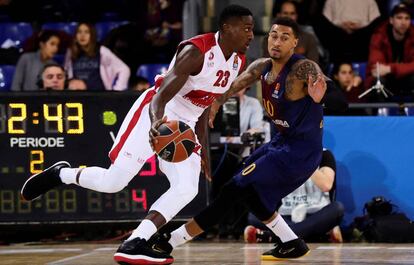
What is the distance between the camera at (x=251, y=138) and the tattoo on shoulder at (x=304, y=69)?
2603 millimetres

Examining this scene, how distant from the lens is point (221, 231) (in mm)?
10219

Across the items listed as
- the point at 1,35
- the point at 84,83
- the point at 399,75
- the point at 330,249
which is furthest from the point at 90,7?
the point at 330,249

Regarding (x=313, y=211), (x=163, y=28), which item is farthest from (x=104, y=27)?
(x=313, y=211)

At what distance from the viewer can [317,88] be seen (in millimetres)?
6922

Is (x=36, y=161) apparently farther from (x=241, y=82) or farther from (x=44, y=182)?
(x=241, y=82)

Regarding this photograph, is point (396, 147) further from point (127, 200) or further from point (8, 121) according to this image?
point (8, 121)

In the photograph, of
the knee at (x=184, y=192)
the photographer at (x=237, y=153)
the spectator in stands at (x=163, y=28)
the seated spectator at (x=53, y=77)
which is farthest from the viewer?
the spectator in stands at (x=163, y=28)

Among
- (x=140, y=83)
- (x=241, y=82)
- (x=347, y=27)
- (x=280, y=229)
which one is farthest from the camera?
(x=347, y=27)

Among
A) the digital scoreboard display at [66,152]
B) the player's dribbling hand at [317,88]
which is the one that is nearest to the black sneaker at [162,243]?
the player's dribbling hand at [317,88]

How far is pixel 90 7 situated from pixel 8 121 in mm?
4917

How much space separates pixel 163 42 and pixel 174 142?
6.38m

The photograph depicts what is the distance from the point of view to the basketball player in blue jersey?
23.7 feet

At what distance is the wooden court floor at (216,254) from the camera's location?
7.47m

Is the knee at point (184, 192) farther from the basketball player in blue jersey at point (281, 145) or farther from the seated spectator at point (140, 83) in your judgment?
the seated spectator at point (140, 83)
